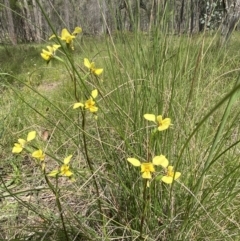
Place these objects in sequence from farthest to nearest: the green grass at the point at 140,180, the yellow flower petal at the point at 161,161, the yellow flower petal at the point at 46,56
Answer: the green grass at the point at 140,180 → the yellow flower petal at the point at 46,56 → the yellow flower petal at the point at 161,161

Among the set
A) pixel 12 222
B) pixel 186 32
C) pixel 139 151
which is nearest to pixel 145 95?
pixel 139 151

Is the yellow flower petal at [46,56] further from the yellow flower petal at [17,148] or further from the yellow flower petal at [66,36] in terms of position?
the yellow flower petal at [17,148]

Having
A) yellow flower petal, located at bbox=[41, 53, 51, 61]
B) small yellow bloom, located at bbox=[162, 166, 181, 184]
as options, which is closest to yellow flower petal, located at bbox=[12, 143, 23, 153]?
yellow flower petal, located at bbox=[41, 53, 51, 61]

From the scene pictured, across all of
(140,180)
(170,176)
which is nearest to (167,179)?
(170,176)

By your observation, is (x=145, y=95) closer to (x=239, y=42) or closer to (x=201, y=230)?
(x=201, y=230)

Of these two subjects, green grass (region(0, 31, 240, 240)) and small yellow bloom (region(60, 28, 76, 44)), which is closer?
small yellow bloom (region(60, 28, 76, 44))

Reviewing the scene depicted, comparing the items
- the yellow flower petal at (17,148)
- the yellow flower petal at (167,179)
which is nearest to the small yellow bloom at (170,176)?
the yellow flower petal at (167,179)

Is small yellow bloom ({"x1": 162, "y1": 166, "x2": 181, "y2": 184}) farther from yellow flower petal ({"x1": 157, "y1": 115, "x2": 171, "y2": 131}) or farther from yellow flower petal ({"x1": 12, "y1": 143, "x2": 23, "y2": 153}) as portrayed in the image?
yellow flower petal ({"x1": 12, "y1": 143, "x2": 23, "y2": 153})

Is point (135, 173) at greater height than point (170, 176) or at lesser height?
lesser

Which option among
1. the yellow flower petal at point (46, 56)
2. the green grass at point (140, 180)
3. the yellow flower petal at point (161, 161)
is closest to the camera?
the yellow flower petal at point (161, 161)

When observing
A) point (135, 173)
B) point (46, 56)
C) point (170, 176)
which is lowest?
point (135, 173)

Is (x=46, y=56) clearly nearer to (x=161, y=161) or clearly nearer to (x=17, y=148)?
(x=17, y=148)

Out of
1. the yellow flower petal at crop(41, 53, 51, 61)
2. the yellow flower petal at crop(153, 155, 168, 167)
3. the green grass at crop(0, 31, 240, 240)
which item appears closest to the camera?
the yellow flower petal at crop(153, 155, 168, 167)

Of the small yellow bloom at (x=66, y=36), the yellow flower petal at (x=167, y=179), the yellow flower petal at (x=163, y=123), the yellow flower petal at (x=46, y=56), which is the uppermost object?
the small yellow bloom at (x=66, y=36)
